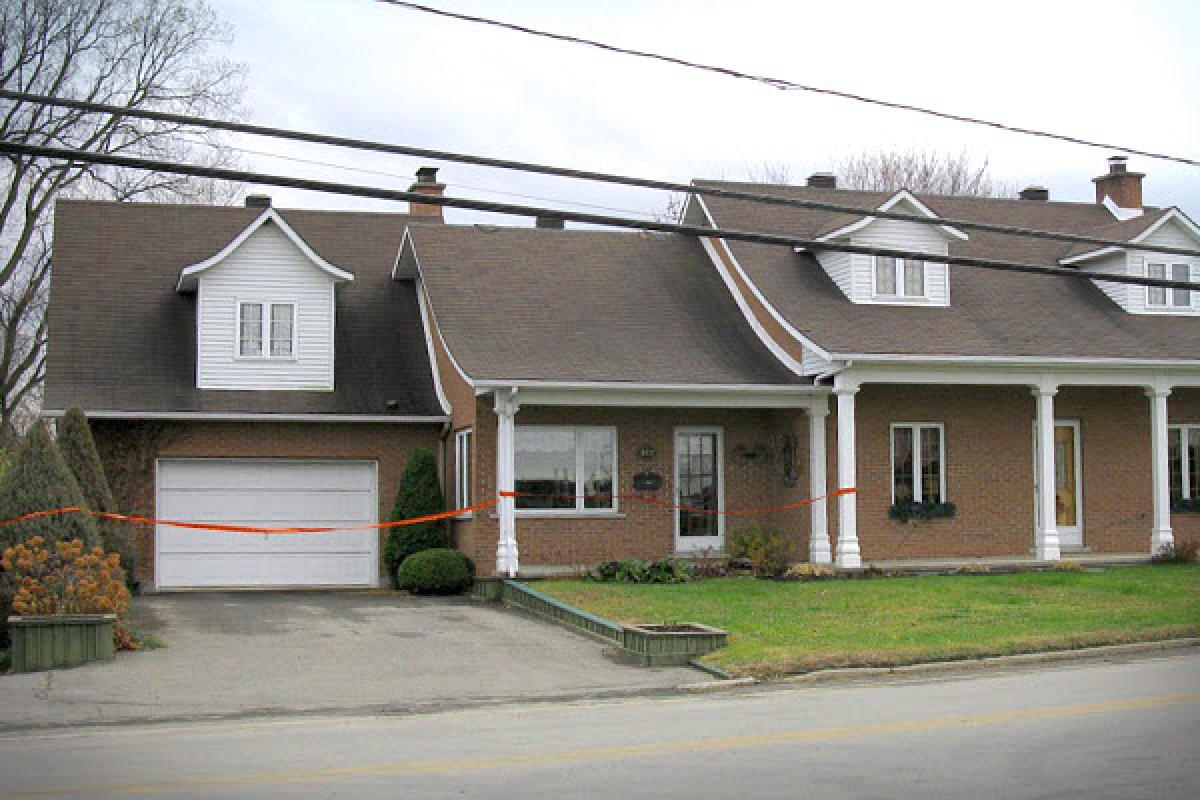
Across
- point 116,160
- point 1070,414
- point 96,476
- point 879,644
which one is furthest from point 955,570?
point 116,160

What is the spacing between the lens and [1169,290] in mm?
27266

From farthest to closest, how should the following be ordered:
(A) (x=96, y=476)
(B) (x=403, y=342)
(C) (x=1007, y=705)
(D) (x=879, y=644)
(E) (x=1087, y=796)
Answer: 1. (B) (x=403, y=342)
2. (A) (x=96, y=476)
3. (D) (x=879, y=644)
4. (C) (x=1007, y=705)
5. (E) (x=1087, y=796)

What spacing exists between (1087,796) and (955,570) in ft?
48.1

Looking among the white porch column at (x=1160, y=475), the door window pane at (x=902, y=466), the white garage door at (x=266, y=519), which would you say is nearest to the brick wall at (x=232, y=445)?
the white garage door at (x=266, y=519)

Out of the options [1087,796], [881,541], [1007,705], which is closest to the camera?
[1087,796]

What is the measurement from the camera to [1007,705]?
1205 centimetres

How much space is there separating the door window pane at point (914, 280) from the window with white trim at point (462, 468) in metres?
8.45

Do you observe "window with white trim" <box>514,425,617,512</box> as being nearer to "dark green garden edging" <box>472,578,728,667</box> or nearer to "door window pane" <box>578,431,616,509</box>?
"door window pane" <box>578,431,616,509</box>

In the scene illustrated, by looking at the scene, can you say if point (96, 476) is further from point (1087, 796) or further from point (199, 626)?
point (1087, 796)

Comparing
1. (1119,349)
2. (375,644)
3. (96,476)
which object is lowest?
(375,644)

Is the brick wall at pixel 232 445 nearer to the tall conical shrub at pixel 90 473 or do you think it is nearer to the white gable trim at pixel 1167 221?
the tall conical shrub at pixel 90 473

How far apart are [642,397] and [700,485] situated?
2628mm

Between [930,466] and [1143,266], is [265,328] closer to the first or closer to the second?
[930,466]

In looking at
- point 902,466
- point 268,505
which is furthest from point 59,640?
point 902,466
